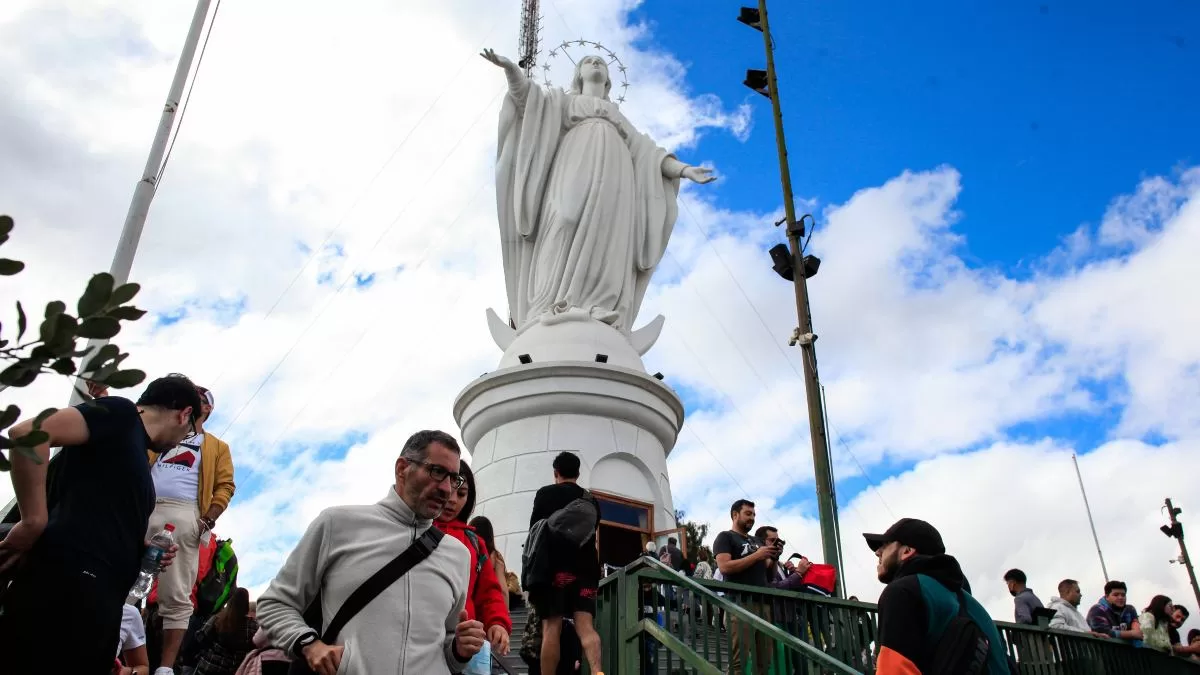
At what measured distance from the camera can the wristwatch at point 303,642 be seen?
285 centimetres

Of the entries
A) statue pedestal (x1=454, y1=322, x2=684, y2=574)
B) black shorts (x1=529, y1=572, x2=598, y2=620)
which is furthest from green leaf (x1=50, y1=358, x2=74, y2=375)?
statue pedestal (x1=454, y1=322, x2=684, y2=574)

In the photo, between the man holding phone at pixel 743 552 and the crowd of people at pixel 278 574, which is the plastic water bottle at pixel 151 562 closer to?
the crowd of people at pixel 278 574

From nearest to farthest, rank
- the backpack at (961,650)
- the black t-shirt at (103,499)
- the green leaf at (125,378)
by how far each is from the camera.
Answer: the green leaf at (125,378) → the black t-shirt at (103,499) → the backpack at (961,650)

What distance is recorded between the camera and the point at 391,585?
3012 millimetres

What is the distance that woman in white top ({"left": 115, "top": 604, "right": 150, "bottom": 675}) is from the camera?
15.3 ft

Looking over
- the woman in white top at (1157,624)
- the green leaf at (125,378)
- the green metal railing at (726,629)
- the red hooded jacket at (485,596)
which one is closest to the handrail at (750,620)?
the green metal railing at (726,629)

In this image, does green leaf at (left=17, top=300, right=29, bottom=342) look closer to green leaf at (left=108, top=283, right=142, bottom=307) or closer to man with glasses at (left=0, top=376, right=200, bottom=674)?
green leaf at (left=108, top=283, right=142, bottom=307)

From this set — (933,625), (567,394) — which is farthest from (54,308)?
A: (567,394)

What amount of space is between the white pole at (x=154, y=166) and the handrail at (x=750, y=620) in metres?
3.47

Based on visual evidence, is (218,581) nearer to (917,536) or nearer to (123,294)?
(917,536)

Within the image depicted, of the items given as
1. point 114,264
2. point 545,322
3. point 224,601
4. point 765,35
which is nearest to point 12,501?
point 224,601

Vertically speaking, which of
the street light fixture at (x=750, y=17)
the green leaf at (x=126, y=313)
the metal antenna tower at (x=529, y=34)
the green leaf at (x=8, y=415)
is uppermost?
the metal antenna tower at (x=529, y=34)

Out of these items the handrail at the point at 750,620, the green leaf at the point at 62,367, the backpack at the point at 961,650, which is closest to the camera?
the green leaf at the point at 62,367

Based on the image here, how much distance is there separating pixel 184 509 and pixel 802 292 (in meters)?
7.79
